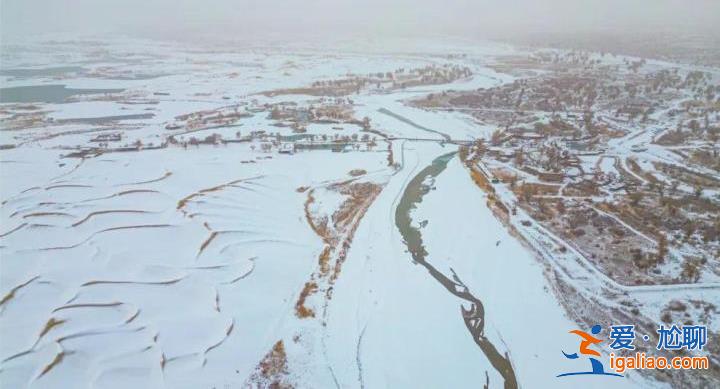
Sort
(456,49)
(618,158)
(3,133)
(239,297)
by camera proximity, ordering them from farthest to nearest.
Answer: (456,49) → (3,133) → (618,158) → (239,297)

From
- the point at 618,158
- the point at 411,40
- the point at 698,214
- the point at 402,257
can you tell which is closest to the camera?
the point at 402,257

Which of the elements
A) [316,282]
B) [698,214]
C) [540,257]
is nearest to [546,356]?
[540,257]

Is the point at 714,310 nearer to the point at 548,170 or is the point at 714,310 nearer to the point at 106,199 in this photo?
the point at 548,170

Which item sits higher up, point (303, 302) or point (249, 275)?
point (249, 275)

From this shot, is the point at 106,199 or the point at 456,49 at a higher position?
the point at 456,49

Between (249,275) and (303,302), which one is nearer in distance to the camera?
(303,302)

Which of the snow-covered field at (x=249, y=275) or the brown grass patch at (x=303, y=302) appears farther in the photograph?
the brown grass patch at (x=303, y=302)

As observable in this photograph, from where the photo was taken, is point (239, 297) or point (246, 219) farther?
point (246, 219)

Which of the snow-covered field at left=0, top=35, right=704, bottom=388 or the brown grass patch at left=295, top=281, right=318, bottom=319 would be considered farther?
the brown grass patch at left=295, top=281, right=318, bottom=319

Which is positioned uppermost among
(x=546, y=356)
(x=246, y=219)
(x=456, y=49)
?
(x=456, y=49)
